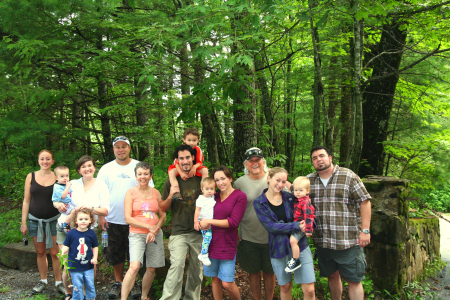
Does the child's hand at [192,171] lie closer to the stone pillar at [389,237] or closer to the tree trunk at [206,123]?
the tree trunk at [206,123]

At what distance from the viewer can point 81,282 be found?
126 inches

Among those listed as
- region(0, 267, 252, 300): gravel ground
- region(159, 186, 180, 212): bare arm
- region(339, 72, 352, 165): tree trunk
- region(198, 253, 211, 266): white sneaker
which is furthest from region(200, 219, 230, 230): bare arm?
region(339, 72, 352, 165): tree trunk

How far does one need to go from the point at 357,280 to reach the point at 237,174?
8.92 ft

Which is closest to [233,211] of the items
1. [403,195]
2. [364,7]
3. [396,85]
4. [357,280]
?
[357,280]

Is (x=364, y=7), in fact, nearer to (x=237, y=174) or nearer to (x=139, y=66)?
(x=237, y=174)

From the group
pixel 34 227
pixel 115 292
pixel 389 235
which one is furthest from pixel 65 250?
pixel 389 235

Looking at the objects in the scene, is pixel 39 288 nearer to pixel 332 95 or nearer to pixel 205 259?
pixel 205 259

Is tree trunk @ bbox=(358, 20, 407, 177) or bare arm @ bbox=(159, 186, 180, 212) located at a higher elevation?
tree trunk @ bbox=(358, 20, 407, 177)

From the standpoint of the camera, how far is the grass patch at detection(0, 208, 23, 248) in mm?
6344

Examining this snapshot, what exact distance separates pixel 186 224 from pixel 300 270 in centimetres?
139

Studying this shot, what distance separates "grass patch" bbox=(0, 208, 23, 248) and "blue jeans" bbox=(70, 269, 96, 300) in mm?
4198

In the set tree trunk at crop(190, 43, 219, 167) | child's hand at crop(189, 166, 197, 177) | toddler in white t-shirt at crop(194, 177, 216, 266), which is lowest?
toddler in white t-shirt at crop(194, 177, 216, 266)

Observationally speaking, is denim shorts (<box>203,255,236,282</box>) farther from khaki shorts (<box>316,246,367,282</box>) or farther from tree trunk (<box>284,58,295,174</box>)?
tree trunk (<box>284,58,295,174</box>)

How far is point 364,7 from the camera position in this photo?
161 inches
